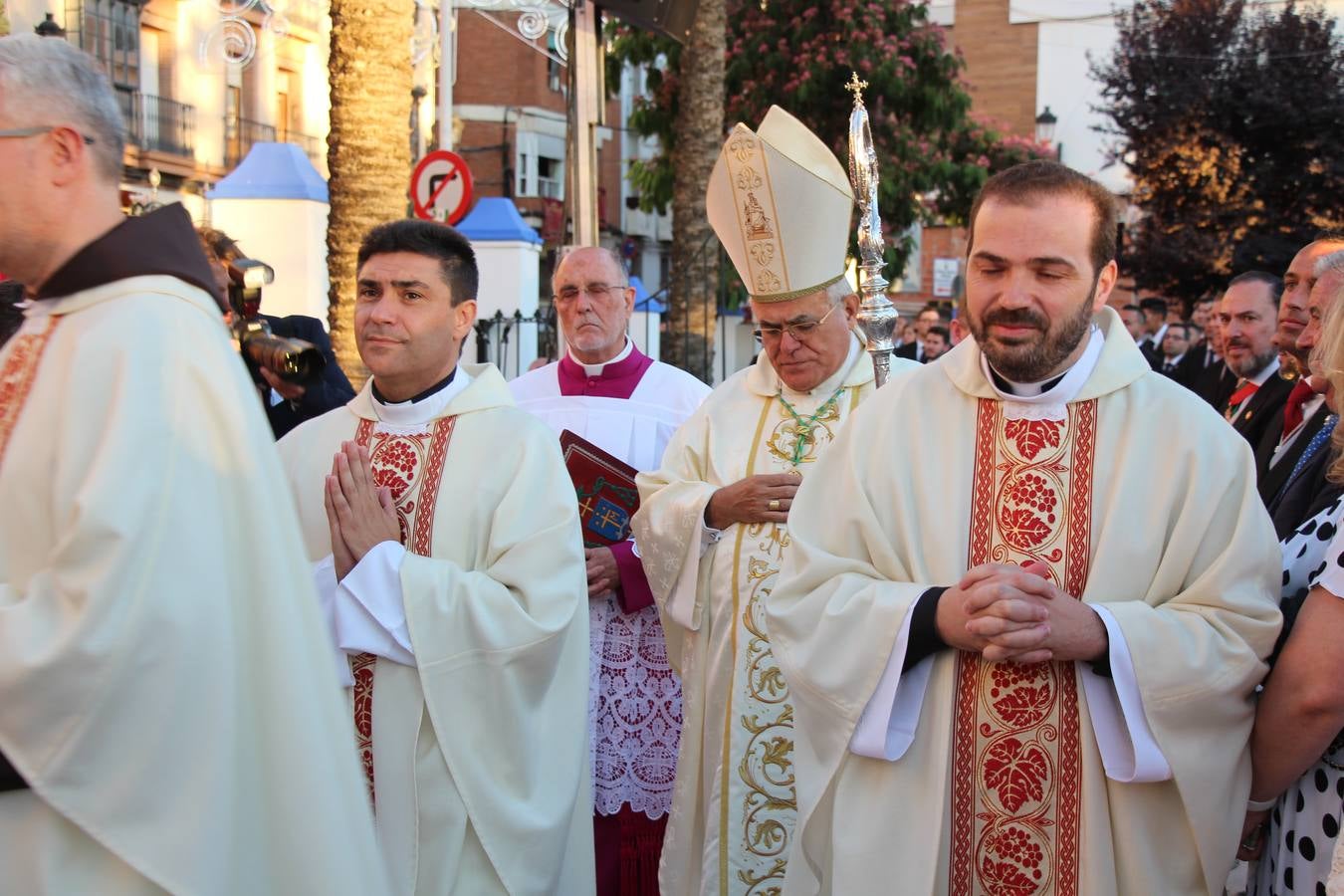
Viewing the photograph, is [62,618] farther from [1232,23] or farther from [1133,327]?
[1232,23]

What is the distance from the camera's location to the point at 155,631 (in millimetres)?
2246

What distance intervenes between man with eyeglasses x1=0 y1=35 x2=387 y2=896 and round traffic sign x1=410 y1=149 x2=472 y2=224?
30.4 ft

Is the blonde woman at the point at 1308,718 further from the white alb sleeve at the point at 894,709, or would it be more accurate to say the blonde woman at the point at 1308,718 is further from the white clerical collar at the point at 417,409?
the white clerical collar at the point at 417,409

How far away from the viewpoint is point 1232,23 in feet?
82.2

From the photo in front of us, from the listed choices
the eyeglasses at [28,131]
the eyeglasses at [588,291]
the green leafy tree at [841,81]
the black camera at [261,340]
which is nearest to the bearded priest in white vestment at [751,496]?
the eyeglasses at [588,291]

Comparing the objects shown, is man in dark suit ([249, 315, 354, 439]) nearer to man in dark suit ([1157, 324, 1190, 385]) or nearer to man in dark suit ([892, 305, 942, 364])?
man in dark suit ([892, 305, 942, 364])

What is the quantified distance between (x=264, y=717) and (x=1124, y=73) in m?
26.1

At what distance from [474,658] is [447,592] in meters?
0.18

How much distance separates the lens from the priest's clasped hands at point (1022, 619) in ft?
8.91

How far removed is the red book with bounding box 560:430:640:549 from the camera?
495 centimetres

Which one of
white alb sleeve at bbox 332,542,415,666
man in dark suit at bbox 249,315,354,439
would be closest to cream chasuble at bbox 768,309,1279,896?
white alb sleeve at bbox 332,542,415,666

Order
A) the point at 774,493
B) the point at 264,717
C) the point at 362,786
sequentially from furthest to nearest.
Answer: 1. the point at 774,493
2. the point at 362,786
3. the point at 264,717

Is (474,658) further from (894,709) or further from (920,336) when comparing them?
(920,336)

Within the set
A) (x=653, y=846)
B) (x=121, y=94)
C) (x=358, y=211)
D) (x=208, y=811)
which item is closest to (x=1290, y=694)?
(x=208, y=811)
